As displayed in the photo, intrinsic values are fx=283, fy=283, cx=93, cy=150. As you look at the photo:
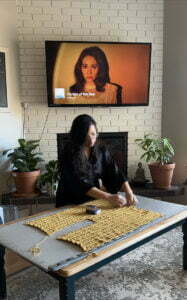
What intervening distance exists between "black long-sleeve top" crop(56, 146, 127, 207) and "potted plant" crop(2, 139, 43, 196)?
102 cm

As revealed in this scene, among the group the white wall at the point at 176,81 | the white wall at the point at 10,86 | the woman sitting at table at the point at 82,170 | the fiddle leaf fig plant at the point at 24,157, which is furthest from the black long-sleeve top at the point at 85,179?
the white wall at the point at 176,81

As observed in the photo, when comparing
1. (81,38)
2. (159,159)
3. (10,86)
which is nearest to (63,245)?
(159,159)

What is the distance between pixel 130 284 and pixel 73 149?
0.94 meters

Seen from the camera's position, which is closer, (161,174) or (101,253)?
(101,253)

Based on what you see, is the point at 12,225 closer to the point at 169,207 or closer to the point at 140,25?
the point at 169,207

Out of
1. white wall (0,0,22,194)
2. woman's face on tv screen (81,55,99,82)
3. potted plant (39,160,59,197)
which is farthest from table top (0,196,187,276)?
woman's face on tv screen (81,55,99,82)

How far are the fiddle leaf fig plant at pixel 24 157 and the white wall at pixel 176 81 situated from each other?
1.55 m

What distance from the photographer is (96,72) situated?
9.89 feet

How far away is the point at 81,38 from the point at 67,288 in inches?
102

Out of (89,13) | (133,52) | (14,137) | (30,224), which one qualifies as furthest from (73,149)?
(89,13)

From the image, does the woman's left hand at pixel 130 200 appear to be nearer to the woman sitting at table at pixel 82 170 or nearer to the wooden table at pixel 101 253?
the woman sitting at table at pixel 82 170

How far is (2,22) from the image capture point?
2820mm

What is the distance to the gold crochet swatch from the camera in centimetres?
128

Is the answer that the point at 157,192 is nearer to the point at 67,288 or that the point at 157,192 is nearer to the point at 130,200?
the point at 130,200
